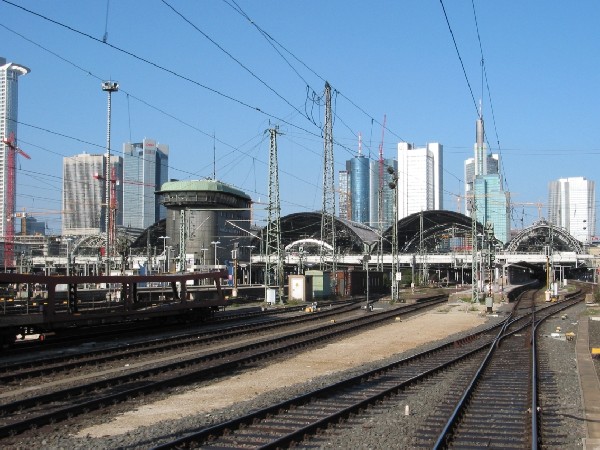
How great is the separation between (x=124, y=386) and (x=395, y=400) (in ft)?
18.6

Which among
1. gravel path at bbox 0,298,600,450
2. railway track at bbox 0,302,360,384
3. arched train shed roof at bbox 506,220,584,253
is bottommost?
railway track at bbox 0,302,360,384

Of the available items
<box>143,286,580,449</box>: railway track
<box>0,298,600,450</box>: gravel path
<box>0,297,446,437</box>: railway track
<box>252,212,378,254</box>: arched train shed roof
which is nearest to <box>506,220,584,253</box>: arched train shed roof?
<box>252,212,378,254</box>: arched train shed roof

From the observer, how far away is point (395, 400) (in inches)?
516

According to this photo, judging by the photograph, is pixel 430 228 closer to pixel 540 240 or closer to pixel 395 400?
pixel 540 240

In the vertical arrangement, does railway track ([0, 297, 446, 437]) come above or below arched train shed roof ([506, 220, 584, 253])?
below

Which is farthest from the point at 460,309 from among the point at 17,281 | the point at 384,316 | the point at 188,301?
the point at 17,281

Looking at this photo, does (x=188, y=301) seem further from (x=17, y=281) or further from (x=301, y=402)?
(x=301, y=402)

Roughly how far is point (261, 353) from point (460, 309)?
27.4 metres

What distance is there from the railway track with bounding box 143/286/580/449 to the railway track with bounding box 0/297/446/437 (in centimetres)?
290

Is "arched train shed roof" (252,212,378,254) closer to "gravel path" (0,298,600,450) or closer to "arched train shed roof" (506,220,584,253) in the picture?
"arched train shed roof" (506,220,584,253)

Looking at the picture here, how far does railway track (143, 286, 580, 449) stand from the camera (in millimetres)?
9828

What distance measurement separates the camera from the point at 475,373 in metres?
16.1

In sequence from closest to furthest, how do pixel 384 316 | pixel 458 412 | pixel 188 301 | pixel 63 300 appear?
pixel 458 412
pixel 63 300
pixel 188 301
pixel 384 316

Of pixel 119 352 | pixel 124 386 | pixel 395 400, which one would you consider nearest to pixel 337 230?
pixel 119 352
